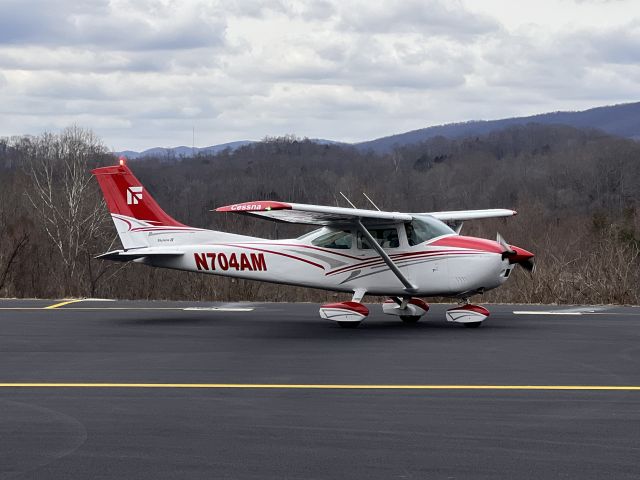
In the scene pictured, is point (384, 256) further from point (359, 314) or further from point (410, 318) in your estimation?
point (410, 318)

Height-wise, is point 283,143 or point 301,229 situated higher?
point 283,143

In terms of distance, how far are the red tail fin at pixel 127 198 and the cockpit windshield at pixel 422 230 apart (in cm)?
466

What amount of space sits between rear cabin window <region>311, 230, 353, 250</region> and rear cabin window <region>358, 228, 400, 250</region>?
0.69 feet

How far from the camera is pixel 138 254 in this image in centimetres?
1870

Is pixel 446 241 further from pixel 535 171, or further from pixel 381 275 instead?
pixel 535 171

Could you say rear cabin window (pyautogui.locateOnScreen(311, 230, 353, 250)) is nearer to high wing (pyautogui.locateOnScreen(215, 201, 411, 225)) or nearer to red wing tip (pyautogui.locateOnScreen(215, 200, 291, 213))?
high wing (pyautogui.locateOnScreen(215, 201, 411, 225))

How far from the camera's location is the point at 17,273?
158 feet

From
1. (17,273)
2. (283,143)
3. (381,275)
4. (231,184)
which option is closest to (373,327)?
(381,275)

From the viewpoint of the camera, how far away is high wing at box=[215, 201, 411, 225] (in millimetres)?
15836

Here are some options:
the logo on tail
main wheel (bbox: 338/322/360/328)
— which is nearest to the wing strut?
main wheel (bbox: 338/322/360/328)

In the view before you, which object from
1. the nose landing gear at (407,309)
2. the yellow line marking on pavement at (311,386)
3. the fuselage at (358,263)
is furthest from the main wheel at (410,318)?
the yellow line marking on pavement at (311,386)

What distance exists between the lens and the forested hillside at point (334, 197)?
33.8 m

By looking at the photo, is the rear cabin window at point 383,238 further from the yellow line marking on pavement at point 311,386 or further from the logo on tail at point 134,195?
the yellow line marking on pavement at point 311,386

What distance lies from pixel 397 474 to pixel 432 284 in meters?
10.3
